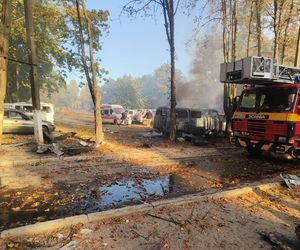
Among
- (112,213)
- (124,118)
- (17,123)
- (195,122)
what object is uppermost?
(195,122)

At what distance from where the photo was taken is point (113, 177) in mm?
8109

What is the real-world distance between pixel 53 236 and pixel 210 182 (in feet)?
15.6

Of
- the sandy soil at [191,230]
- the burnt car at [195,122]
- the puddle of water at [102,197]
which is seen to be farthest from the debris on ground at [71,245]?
the burnt car at [195,122]

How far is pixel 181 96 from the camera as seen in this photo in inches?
2076

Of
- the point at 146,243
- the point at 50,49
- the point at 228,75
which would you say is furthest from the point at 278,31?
the point at 50,49

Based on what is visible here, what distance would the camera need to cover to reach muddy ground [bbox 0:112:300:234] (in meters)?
5.78

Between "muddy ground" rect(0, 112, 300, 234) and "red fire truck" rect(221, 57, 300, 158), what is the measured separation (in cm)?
97

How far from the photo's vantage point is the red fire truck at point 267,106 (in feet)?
30.0

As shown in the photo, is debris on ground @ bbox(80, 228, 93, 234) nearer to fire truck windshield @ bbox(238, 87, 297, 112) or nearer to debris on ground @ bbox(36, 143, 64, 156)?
debris on ground @ bbox(36, 143, 64, 156)

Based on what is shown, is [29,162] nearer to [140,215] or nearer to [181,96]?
[140,215]

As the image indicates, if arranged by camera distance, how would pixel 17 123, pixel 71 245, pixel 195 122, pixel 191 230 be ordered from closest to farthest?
pixel 71 245 → pixel 191 230 → pixel 17 123 → pixel 195 122

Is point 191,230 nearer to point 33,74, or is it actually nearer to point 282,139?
point 282,139

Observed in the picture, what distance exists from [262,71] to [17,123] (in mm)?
13581

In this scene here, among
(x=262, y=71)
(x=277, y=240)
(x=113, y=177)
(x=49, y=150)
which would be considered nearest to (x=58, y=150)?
(x=49, y=150)
